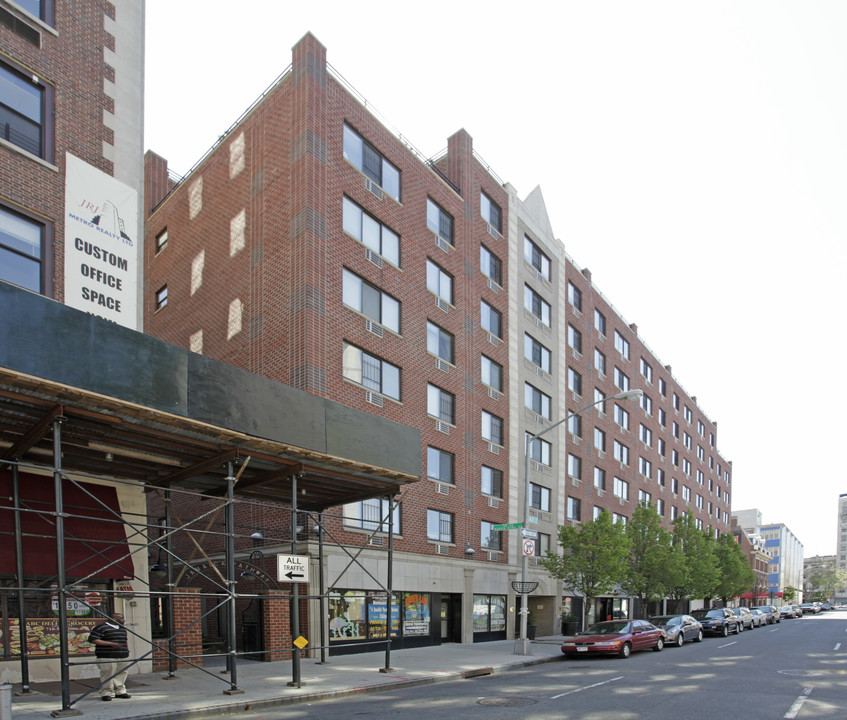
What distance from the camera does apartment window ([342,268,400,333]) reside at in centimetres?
2458

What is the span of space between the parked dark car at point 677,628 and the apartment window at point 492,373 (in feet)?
39.5

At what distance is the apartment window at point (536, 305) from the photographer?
36594 mm

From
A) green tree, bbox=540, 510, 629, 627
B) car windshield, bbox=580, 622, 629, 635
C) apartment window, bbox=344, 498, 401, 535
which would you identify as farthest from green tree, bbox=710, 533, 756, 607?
apartment window, bbox=344, 498, 401, 535

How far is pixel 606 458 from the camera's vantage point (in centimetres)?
4469

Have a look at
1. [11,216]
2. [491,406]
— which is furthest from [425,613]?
[11,216]

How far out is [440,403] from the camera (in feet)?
93.5

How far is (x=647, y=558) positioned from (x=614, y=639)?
51.3 feet

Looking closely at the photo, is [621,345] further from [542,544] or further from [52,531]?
[52,531]

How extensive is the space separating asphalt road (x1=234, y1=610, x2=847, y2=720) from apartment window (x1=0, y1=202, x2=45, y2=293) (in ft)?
29.5

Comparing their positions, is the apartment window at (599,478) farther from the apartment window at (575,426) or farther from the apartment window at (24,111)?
the apartment window at (24,111)

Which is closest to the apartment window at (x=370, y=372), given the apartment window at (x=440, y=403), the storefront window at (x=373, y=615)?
the apartment window at (x=440, y=403)

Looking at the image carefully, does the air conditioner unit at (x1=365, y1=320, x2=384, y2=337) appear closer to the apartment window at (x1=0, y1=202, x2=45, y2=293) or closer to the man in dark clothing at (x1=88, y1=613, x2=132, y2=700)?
the apartment window at (x1=0, y1=202, x2=45, y2=293)

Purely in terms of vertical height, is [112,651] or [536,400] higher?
[536,400]

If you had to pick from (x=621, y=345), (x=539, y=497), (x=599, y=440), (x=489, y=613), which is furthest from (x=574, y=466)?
(x=621, y=345)
